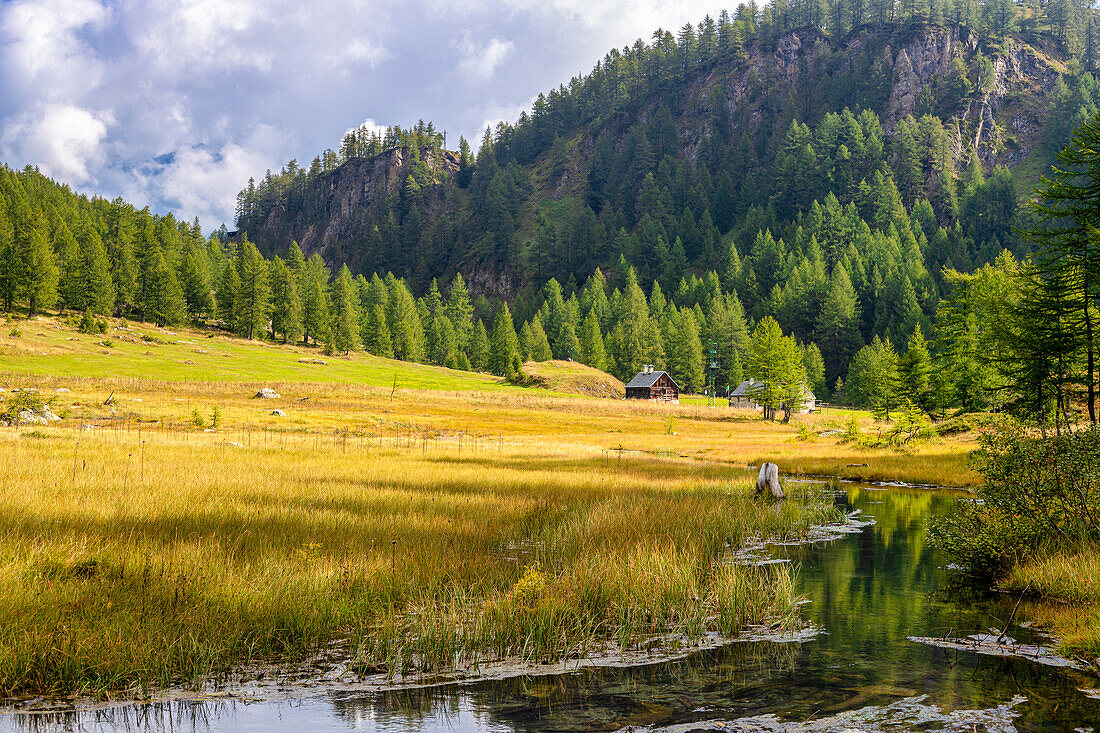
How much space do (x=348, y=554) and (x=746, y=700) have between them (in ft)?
23.2

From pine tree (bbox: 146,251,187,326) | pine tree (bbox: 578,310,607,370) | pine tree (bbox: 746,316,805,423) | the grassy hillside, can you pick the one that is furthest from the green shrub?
pine tree (bbox: 746,316,805,423)

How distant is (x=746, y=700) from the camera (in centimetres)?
778

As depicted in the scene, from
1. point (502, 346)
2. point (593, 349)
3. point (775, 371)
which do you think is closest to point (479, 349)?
point (502, 346)

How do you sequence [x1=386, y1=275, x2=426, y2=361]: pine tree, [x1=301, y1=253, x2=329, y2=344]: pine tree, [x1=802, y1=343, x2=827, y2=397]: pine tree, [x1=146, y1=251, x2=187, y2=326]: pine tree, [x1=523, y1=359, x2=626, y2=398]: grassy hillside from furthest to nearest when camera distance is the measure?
[x1=386, y1=275, x2=426, y2=361]: pine tree < [x1=802, y1=343, x2=827, y2=397]: pine tree < [x1=301, y1=253, x2=329, y2=344]: pine tree < [x1=523, y1=359, x2=626, y2=398]: grassy hillside < [x1=146, y1=251, x2=187, y2=326]: pine tree

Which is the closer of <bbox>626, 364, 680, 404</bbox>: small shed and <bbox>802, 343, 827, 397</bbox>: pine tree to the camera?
<bbox>626, 364, 680, 404</bbox>: small shed

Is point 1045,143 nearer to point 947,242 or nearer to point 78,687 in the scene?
point 947,242

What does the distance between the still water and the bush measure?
3.14 m

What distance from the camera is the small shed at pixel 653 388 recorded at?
120188mm

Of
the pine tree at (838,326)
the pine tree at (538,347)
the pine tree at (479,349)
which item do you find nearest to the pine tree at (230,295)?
the pine tree at (479,349)

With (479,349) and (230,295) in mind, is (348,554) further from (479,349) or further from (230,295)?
(479,349)

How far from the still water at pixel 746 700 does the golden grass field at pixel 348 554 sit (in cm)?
60

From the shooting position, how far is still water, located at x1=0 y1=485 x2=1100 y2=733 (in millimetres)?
6969

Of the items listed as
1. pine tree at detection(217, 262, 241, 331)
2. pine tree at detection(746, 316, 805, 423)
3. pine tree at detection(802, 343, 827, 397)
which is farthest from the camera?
pine tree at detection(802, 343, 827, 397)

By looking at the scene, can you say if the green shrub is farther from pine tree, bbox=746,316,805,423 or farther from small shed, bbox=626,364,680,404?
pine tree, bbox=746,316,805,423
